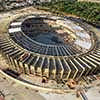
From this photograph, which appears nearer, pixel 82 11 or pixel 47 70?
pixel 47 70

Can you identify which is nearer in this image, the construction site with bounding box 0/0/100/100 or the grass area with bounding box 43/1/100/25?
the construction site with bounding box 0/0/100/100

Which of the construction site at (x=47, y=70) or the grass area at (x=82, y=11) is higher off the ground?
the grass area at (x=82, y=11)

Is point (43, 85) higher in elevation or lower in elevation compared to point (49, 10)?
lower

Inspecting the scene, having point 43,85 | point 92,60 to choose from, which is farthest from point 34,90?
point 92,60

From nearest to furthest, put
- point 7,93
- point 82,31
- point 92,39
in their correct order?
point 7,93
point 92,39
point 82,31

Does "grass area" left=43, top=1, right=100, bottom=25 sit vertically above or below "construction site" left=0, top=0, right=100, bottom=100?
above

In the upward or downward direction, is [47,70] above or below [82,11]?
below

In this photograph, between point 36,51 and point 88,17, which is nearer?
point 36,51

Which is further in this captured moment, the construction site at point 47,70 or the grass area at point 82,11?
the grass area at point 82,11

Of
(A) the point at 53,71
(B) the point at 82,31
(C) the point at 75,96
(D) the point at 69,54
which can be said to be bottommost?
(C) the point at 75,96

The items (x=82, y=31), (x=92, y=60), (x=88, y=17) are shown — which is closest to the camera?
(x=92, y=60)

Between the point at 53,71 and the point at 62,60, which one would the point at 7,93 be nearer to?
the point at 53,71
